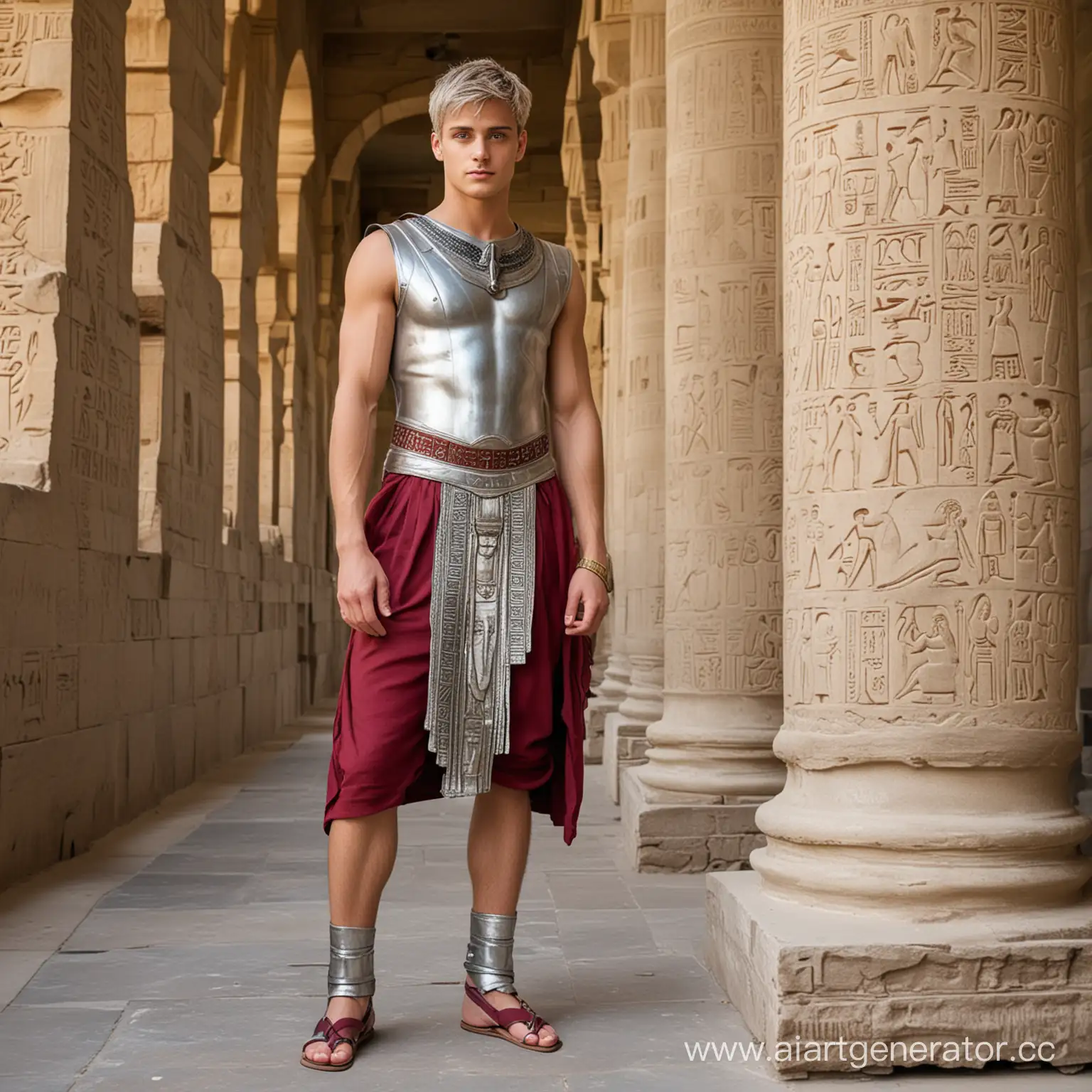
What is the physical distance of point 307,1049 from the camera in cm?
342

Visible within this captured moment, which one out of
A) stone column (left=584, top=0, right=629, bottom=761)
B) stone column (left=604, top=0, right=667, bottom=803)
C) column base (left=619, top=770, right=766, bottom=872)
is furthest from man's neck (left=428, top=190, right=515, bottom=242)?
stone column (left=584, top=0, right=629, bottom=761)

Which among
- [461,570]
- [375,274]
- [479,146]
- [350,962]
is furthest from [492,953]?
[479,146]

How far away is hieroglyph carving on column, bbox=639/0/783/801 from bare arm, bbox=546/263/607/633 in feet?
8.30

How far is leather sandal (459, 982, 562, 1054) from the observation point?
354cm

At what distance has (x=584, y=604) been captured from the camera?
3.68m

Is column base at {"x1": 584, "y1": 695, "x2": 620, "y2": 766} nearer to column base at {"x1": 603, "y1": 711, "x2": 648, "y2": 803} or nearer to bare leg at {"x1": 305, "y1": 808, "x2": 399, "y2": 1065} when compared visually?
column base at {"x1": 603, "y1": 711, "x2": 648, "y2": 803}

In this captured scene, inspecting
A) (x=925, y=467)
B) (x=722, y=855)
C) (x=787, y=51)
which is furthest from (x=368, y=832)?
(x=722, y=855)

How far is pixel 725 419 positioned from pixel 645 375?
3343 millimetres

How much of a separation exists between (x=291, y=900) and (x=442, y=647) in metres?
2.40

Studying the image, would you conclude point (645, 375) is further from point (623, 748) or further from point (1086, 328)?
point (1086, 328)

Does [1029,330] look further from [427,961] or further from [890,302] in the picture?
[427,961]

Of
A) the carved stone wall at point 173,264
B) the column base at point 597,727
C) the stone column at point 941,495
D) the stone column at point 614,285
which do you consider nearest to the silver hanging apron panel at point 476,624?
the stone column at point 941,495

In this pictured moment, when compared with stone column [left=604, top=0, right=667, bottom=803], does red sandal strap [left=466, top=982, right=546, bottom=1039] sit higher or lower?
lower

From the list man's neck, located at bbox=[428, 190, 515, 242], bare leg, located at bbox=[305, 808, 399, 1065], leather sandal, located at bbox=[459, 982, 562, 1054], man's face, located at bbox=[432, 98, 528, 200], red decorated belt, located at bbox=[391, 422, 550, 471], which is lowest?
leather sandal, located at bbox=[459, 982, 562, 1054]
